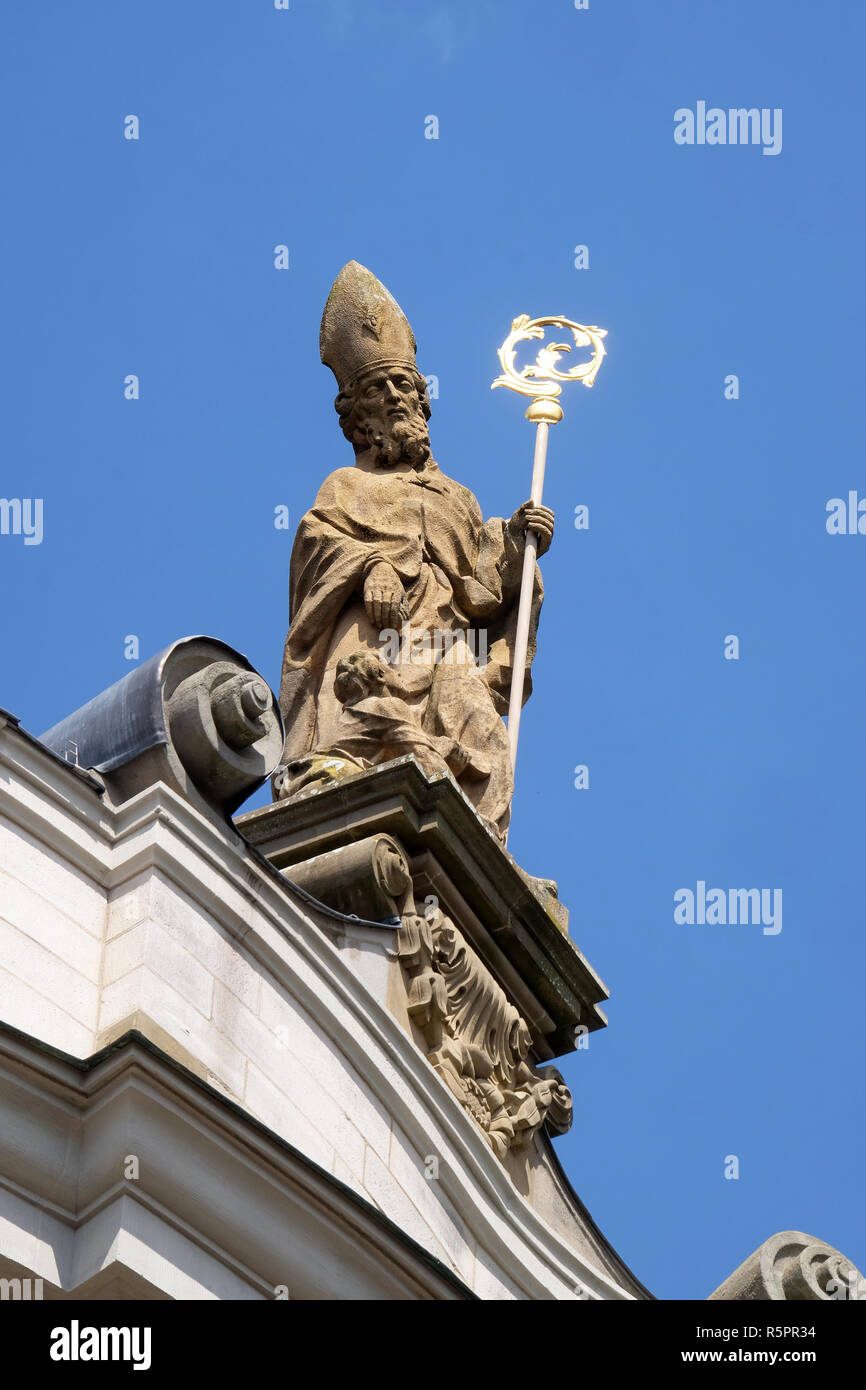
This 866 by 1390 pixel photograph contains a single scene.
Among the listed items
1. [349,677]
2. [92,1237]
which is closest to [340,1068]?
[92,1237]

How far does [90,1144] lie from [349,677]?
4650mm

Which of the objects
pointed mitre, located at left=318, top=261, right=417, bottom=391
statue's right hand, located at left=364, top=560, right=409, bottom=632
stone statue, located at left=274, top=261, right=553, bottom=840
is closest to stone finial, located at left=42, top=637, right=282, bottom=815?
stone statue, located at left=274, top=261, right=553, bottom=840

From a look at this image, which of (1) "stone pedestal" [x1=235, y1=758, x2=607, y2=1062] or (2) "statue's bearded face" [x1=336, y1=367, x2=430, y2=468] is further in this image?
(2) "statue's bearded face" [x1=336, y1=367, x2=430, y2=468]

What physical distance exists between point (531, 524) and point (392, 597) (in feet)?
3.66

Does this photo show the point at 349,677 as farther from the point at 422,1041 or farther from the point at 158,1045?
the point at 158,1045

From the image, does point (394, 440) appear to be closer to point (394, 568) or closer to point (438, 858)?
point (394, 568)

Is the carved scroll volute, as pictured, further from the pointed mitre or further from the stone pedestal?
the pointed mitre

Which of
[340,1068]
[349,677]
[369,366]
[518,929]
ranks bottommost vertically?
[340,1068]

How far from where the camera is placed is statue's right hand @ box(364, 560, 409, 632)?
14.3 m

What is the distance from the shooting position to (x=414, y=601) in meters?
14.6

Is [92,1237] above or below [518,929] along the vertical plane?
below

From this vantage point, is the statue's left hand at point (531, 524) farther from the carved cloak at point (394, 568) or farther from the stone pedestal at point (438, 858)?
the stone pedestal at point (438, 858)

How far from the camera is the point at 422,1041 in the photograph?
12469mm

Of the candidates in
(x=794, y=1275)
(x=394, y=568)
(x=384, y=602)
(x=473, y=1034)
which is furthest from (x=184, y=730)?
(x=794, y=1275)
